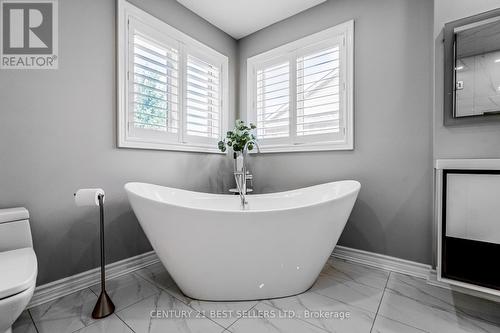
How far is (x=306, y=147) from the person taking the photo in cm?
230

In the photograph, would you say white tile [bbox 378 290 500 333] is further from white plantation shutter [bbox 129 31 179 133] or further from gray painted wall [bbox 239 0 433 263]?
white plantation shutter [bbox 129 31 179 133]

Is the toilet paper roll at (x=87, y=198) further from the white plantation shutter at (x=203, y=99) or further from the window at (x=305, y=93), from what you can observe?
the window at (x=305, y=93)

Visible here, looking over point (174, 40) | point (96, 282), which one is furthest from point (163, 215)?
point (174, 40)

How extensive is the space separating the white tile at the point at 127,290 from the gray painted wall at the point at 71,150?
18 centimetres

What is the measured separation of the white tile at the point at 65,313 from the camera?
1.20 meters

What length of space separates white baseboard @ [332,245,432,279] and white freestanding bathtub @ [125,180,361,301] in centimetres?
69

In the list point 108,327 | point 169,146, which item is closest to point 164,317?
point 108,327

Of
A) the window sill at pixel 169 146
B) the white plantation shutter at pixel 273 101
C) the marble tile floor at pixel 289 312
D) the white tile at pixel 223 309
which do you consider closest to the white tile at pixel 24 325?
the marble tile floor at pixel 289 312

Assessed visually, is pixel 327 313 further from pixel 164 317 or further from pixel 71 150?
pixel 71 150

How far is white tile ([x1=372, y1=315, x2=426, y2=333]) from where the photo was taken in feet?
3.79

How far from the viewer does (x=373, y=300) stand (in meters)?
1.43

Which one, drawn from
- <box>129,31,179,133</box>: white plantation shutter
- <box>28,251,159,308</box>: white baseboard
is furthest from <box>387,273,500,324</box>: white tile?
<box>129,31,179,133</box>: white plantation shutter

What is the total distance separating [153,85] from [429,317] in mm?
2565

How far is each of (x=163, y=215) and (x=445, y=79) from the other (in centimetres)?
206
